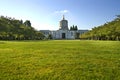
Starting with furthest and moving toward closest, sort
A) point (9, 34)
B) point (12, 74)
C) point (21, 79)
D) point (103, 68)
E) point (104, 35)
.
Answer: point (104, 35) → point (9, 34) → point (103, 68) → point (12, 74) → point (21, 79)

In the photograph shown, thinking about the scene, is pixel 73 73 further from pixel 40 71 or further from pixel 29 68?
pixel 29 68

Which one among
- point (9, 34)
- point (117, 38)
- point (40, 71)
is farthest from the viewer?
point (117, 38)

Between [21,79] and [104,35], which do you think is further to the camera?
[104,35]

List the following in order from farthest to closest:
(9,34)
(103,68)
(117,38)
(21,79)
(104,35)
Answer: (104,35) → (117,38) → (9,34) → (103,68) → (21,79)

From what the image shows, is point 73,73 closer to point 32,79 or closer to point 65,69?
point 65,69

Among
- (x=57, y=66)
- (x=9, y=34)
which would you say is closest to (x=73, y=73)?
(x=57, y=66)

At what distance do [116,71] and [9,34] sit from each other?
74077mm

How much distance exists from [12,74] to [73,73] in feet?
8.49

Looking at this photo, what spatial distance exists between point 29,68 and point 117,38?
8198cm

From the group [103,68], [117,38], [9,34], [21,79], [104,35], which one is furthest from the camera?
[104,35]

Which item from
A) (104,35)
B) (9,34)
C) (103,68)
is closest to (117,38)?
(104,35)

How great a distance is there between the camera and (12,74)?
9953 millimetres

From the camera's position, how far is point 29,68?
11227 millimetres

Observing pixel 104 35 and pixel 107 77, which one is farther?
pixel 104 35
